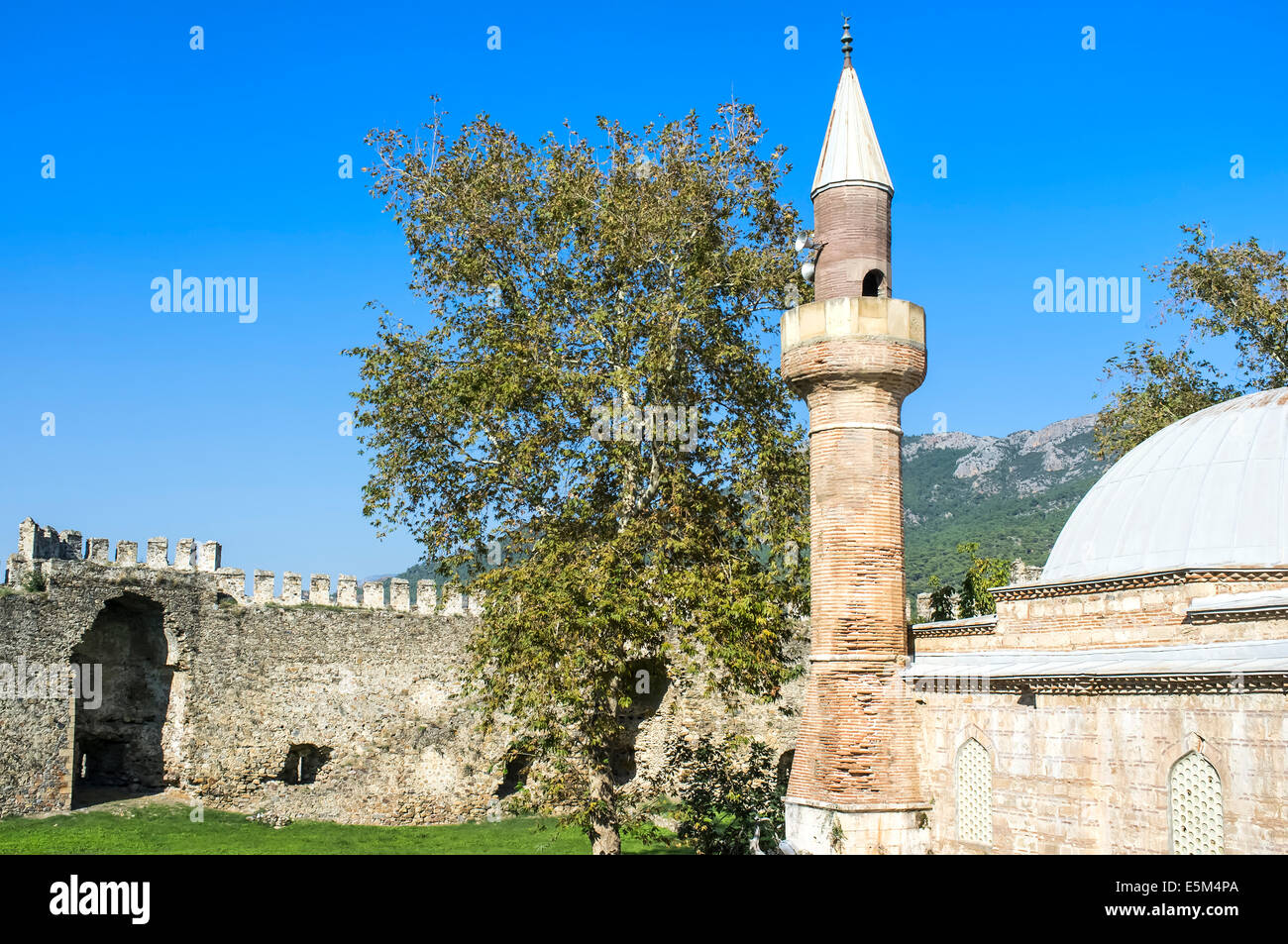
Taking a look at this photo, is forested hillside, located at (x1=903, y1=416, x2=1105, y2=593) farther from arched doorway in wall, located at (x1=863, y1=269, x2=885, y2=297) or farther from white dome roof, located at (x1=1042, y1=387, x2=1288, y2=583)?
arched doorway in wall, located at (x1=863, y1=269, x2=885, y2=297)

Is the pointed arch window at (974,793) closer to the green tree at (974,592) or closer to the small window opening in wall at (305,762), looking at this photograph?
the green tree at (974,592)

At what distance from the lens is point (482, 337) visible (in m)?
19.0

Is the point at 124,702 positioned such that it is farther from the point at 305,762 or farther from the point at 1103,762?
the point at 1103,762

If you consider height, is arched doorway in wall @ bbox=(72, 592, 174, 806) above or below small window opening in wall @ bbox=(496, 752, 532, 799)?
above

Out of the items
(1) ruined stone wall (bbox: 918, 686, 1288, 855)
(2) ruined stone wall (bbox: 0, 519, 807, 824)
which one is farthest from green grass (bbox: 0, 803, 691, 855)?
(1) ruined stone wall (bbox: 918, 686, 1288, 855)

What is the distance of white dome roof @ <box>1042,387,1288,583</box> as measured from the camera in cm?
1563

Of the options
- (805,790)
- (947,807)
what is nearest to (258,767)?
(805,790)

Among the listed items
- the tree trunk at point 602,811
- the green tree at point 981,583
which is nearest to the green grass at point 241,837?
the tree trunk at point 602,811

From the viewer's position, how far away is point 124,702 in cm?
2580

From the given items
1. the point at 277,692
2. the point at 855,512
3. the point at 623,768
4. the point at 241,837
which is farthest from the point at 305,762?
the point at 855,512

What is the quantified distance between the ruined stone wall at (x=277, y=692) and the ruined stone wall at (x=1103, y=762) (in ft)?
32.3

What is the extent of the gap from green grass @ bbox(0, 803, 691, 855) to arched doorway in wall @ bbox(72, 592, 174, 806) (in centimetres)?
161

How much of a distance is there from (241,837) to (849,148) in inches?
646
